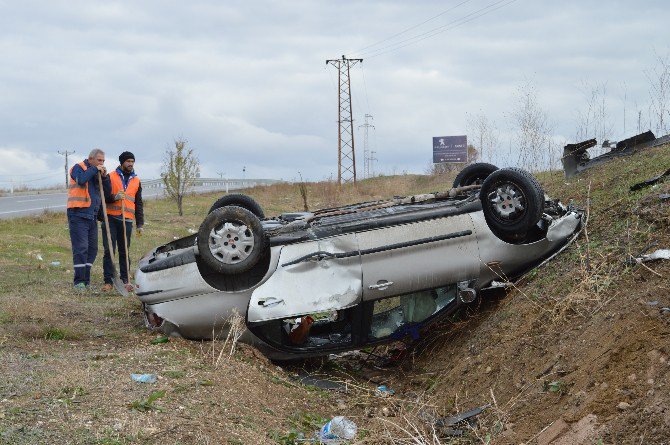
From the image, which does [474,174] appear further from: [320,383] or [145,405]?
[145,405]

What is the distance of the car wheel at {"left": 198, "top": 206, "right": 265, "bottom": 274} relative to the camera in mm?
6219

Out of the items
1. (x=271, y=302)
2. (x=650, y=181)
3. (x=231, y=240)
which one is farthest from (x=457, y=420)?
(x=650, y=181)

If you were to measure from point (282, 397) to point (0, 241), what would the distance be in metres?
10.1

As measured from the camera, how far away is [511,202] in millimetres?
6488

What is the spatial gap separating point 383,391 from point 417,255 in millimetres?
1130

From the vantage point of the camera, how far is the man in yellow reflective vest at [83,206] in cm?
934

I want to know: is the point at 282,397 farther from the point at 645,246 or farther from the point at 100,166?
the point at 100,166

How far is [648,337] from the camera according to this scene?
4449 mm

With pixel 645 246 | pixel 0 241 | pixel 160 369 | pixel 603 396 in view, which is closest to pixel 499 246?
pixel 645 246

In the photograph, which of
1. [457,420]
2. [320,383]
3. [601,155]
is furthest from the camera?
[601,155]

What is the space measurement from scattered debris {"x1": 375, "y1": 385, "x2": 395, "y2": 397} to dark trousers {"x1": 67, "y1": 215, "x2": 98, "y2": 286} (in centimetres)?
469

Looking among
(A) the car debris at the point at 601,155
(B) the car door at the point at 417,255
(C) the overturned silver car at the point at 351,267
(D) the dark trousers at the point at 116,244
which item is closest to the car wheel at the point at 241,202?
(C) the overturned silver car at the point at 351,267

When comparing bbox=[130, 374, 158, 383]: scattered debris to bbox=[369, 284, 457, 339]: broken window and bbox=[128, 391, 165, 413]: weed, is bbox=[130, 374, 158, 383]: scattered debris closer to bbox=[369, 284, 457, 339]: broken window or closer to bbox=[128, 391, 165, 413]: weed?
bbox=[128, 391, 165, 413]: weed

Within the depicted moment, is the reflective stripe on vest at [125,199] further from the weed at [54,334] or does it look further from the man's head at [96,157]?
the weed at [54,334]
